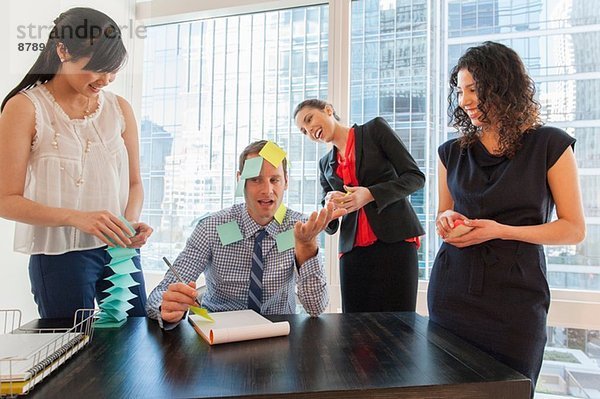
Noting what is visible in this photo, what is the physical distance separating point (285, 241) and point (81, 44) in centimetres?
87

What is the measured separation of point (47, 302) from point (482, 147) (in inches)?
54.0

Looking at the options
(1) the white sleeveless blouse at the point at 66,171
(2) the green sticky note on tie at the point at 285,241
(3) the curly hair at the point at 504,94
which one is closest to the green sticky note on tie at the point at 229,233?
(2) the green sticky note on tie at the point at 285,241

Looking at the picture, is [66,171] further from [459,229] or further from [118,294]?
[459,229]

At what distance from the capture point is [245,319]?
1.09 m

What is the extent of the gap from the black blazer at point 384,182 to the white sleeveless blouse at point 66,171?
92 centimetres

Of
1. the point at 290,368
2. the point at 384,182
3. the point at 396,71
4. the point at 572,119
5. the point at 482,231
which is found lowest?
the point at 290,368

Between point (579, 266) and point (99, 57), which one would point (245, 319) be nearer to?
point (99, 57)

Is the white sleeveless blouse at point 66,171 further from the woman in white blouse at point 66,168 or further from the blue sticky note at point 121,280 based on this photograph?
the blue sticky note at point 121,280

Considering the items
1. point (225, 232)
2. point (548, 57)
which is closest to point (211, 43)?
point (225, 232)

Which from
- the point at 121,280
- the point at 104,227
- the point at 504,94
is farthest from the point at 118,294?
the point at 504,94

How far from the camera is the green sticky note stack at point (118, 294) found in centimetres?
111

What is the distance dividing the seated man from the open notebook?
241 millimetres

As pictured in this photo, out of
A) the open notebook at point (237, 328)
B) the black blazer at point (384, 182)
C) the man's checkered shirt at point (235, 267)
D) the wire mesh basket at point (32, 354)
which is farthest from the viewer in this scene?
the black blazer at point (384, 182)

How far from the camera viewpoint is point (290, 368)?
792 mm
